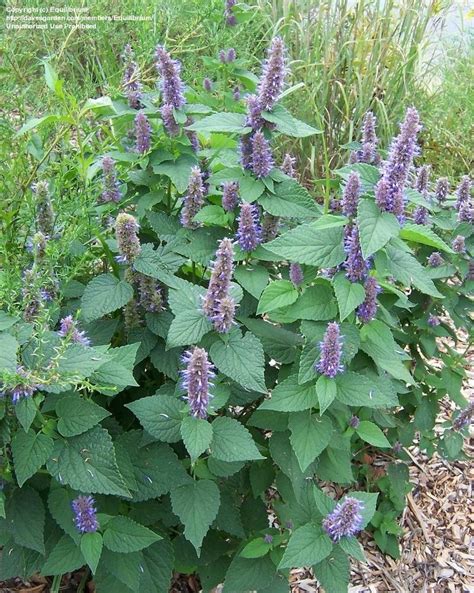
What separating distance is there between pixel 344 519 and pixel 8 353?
2.91 ft

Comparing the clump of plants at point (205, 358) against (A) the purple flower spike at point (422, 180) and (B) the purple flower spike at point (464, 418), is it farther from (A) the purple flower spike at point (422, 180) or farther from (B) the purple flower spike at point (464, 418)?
(B) the purple flower spike at point (464, 418)

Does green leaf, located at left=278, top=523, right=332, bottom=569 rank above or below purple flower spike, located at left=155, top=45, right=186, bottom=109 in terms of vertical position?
below

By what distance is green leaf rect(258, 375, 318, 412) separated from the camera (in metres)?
1.62

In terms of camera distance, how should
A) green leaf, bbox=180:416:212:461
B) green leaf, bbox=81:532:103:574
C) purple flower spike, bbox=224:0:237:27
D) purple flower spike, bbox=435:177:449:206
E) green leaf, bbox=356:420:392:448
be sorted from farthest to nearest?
purple flower spike, bbox=224:0:237:27 → purple flower spike, bbox=435:177:449:206 → green leaf, bbox=356:420:392:448 → green leaf, bbox=81:532:103:574 → green leaf, bbox=180:416:212:461

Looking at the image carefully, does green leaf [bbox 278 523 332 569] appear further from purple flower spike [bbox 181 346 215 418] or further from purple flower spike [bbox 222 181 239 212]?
purple flower spike [bbox 222 181 239 212]

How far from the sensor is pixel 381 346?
1676mm

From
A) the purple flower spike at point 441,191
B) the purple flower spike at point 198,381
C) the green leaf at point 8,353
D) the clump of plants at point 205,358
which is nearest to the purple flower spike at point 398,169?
the clump of plants at point 205,358

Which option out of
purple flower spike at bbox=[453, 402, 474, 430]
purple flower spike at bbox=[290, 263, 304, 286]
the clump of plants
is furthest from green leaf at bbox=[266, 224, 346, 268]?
purple flower spike at bbox=[453, 402, 474, 430]

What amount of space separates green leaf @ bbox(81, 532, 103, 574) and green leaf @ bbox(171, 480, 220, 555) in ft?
0.65

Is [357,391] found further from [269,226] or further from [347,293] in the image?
[269,226]

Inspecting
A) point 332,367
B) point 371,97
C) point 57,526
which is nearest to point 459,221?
point 332,367

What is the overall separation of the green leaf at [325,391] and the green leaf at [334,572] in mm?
445

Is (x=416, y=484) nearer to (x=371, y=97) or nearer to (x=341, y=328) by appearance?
(x=341, y=328)

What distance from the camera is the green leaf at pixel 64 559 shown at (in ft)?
5.51
